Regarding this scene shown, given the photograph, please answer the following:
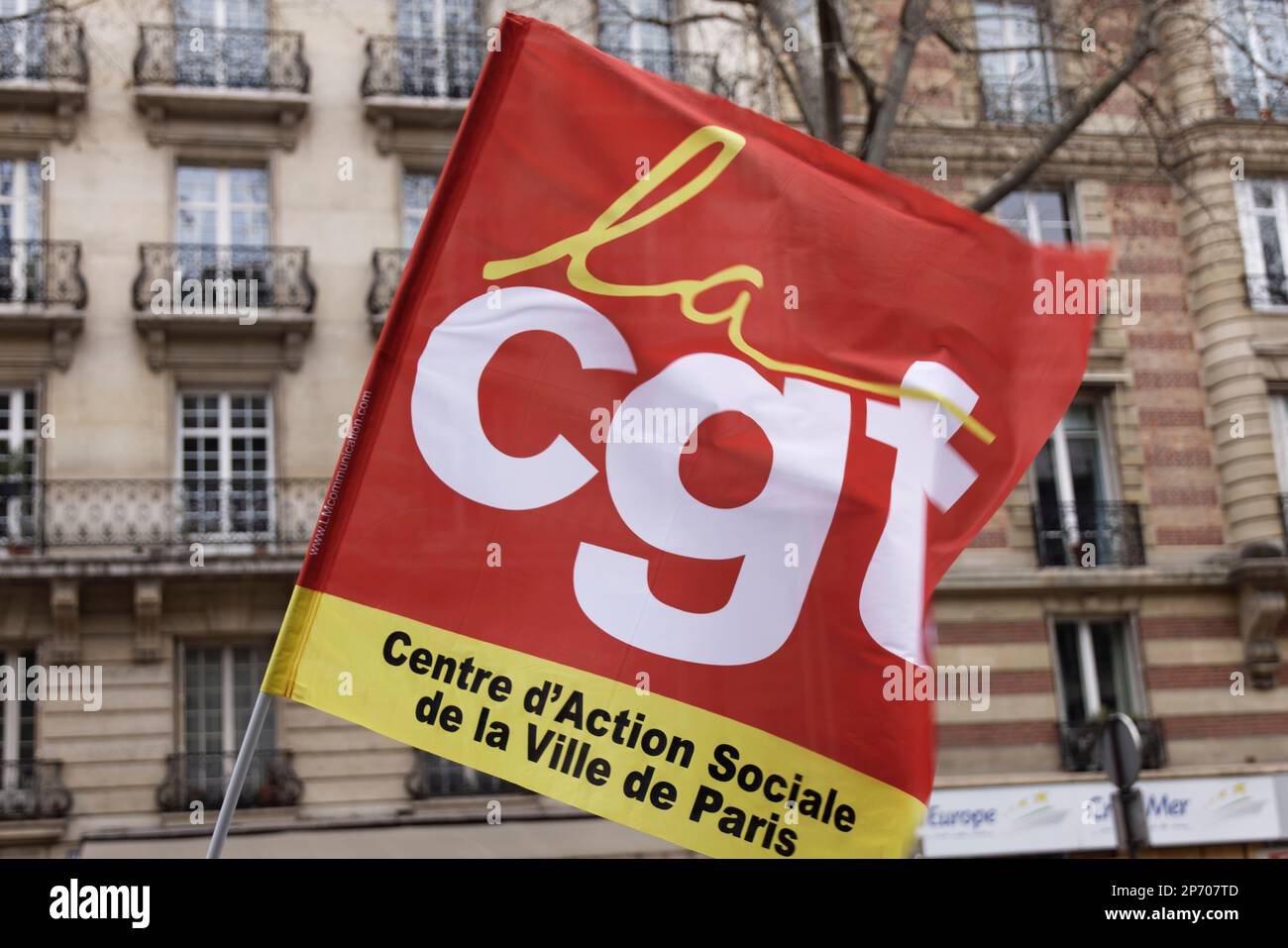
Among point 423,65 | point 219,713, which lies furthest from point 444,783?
point 423,65

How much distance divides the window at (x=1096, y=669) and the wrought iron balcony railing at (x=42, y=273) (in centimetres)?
1514

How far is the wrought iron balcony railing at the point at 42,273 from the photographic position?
18.9 meters

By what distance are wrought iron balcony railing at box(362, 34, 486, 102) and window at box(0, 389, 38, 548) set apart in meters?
6.73

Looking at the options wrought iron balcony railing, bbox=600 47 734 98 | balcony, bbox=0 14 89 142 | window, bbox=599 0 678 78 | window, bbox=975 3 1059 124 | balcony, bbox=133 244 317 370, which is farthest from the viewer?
window, bbox=975 3 1059 124

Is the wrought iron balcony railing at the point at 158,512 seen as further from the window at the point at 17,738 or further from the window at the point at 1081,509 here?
the window at the point at 1081,509

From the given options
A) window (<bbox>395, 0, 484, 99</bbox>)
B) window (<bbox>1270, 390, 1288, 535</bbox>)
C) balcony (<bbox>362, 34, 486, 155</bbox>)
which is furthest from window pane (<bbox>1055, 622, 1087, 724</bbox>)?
window (<bbox>395, 0, 484, 99</bbox>)

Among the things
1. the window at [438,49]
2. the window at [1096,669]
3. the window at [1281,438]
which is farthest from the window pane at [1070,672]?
the window at [438,49]

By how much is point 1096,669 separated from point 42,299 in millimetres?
16181

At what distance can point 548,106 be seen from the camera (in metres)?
4.52

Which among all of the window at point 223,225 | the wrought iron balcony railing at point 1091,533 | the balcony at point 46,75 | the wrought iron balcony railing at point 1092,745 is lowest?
the wrought iron balcony railing at point 1092,745

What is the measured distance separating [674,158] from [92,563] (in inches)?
599

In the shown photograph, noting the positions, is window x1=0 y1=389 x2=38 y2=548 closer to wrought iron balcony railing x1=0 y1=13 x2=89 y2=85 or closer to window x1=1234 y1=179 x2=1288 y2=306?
wrought iron balcony railing x1=0 y1=13 x2=89 y2=85

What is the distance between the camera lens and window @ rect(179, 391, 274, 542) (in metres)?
18.7

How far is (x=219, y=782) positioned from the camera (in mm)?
17844
